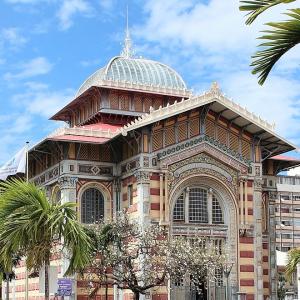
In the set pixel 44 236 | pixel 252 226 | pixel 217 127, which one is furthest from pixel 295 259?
pixel 44 236

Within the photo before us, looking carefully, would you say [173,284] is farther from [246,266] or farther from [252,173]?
[252,173]

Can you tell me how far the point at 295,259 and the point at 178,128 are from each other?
15.1 m

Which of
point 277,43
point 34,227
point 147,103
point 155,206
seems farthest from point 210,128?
point 277,43

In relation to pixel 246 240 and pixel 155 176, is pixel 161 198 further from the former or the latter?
pixel 246 240

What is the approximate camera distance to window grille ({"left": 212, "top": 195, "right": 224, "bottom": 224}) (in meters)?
41.2

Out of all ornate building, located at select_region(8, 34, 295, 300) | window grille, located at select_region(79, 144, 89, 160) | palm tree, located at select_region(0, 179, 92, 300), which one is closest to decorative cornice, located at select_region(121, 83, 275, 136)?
ornate building, located at select_region(8, 34, 295, 300)

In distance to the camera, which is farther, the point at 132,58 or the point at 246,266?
the point at 132,58

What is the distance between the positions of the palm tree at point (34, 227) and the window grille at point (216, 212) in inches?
600

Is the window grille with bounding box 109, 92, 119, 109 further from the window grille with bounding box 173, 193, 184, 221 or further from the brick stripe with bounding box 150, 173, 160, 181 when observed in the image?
the window grille with bounding box 173, 193, 184, 221

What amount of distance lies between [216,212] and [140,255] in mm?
6604

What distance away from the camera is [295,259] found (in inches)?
1960

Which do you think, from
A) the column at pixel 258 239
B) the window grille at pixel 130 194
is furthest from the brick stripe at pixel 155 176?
the column at pixel 258 239

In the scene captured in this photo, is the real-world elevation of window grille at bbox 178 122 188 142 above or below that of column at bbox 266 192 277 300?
above

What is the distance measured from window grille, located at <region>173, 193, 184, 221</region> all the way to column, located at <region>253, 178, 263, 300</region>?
14.2 feet
